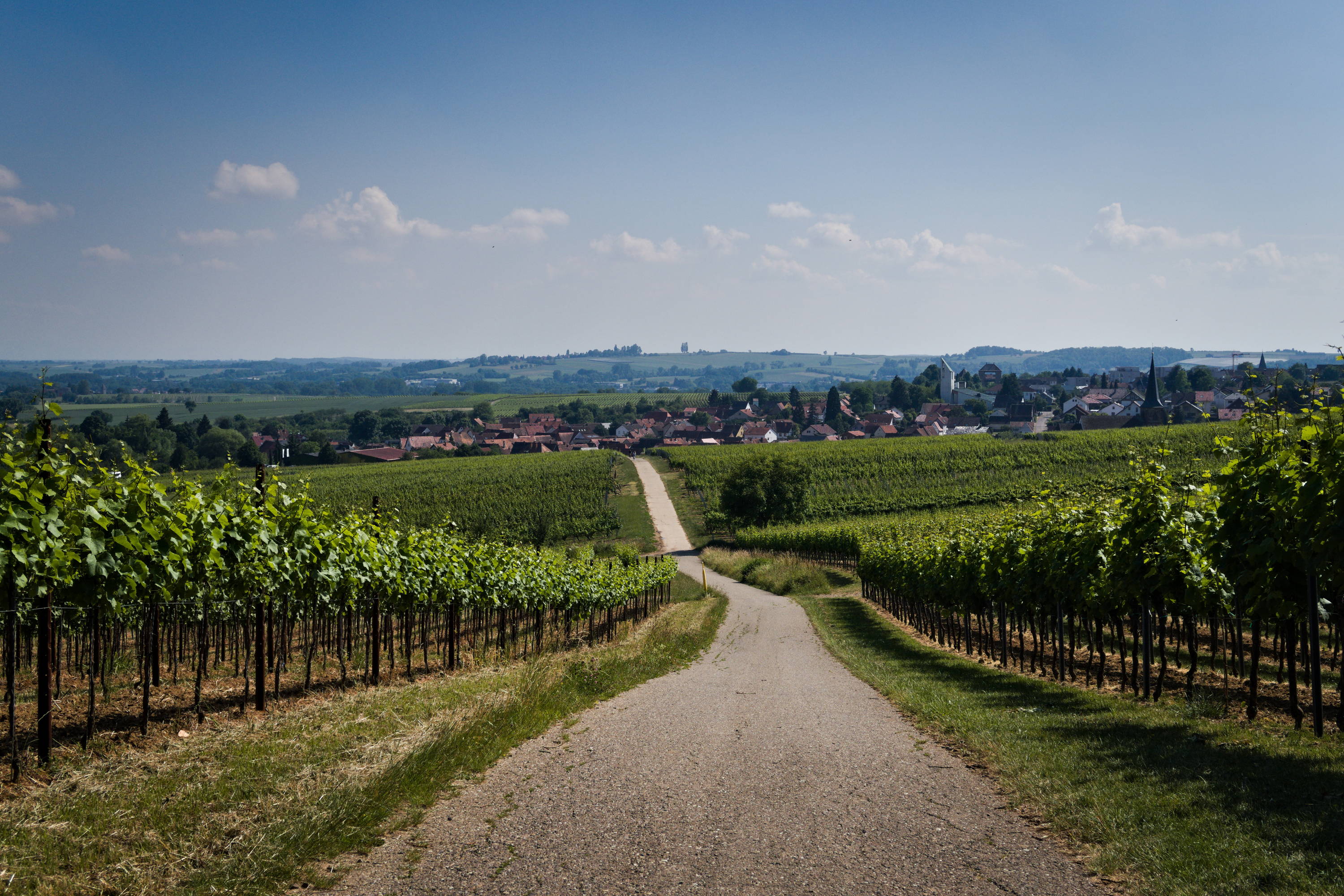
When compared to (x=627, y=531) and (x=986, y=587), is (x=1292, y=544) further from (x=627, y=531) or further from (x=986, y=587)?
(x=627, y=531)

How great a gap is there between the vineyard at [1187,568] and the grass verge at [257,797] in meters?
8.70

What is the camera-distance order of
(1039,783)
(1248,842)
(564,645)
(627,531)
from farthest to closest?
(627,531) < (564,645) < (1039,783) < (1248,842)

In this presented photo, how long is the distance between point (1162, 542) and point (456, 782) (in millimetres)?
10636

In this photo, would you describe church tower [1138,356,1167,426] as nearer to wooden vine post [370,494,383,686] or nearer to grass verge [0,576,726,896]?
wooden vine post [370,494,383,686]

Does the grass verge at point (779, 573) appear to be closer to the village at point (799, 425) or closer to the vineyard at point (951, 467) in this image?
the vineyard at point (951, 467)

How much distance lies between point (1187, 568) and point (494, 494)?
64.0 m

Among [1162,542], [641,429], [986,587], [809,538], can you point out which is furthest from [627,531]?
[641,429]

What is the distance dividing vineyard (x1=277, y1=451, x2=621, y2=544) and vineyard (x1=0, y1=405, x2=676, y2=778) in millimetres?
30697

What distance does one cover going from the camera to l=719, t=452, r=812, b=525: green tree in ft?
220

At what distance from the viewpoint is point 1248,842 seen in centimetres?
559

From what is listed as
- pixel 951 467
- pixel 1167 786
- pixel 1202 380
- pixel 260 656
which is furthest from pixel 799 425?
pixel 1167 786

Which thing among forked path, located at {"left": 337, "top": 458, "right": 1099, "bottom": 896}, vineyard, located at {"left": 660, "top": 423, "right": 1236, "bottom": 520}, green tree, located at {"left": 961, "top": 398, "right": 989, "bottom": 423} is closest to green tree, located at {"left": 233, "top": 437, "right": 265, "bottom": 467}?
vineyard, located at {"left": 660, "top": 423, "right": 1236, "bottom": 520}

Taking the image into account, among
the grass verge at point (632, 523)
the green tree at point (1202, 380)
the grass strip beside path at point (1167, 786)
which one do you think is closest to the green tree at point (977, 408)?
the green tree at point (1202, 380)

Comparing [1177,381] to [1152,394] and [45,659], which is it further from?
[45,659]
